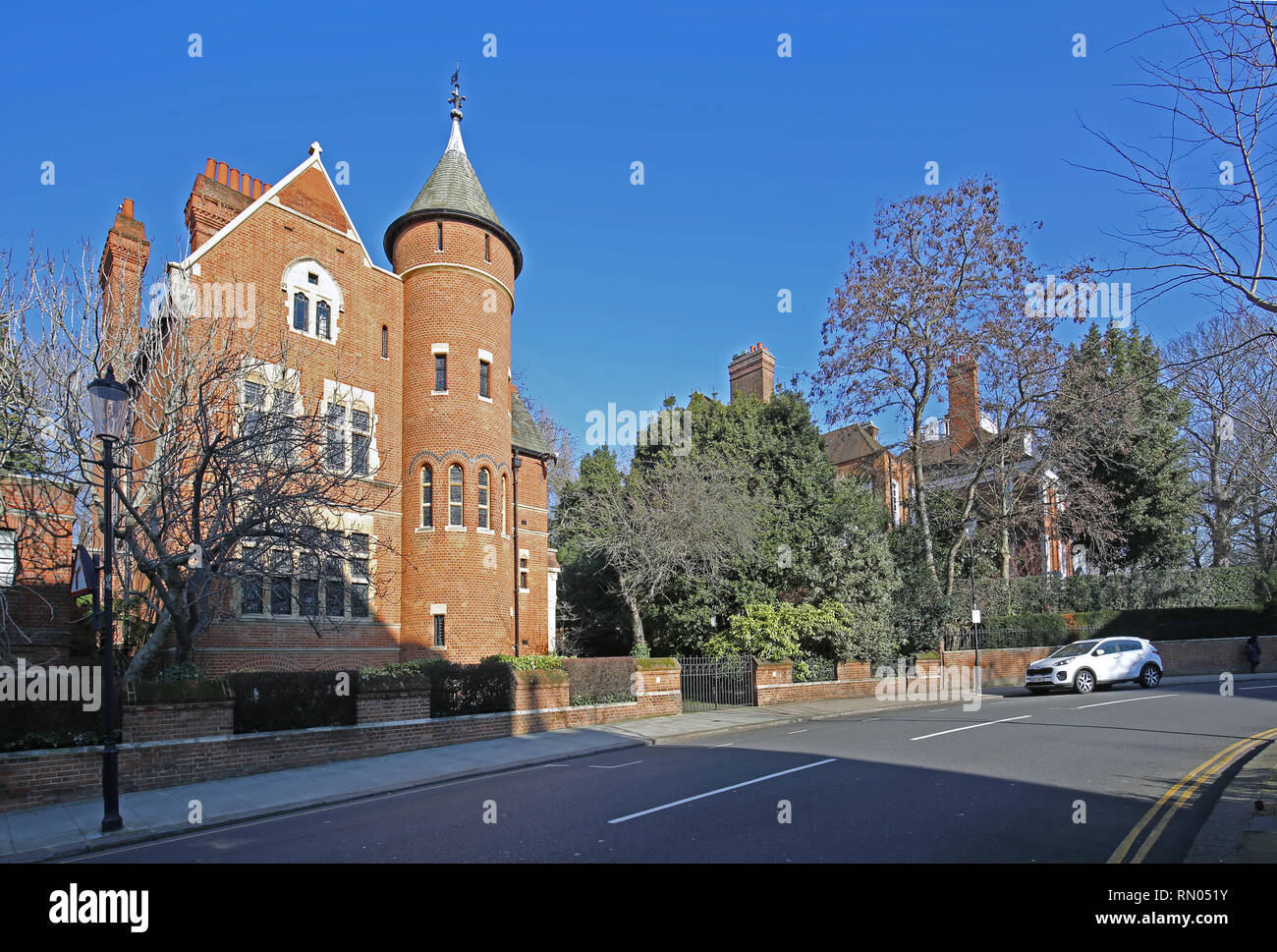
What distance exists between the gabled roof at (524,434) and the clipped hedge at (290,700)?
14.0 metres

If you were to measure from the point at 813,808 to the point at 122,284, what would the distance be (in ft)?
48.8

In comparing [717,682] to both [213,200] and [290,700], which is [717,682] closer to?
[290,700]

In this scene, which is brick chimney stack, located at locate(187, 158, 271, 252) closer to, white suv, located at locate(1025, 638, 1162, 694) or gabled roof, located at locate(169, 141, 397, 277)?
gabled roof, located at locate(169, 141, 397, 277)

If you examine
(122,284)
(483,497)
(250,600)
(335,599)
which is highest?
(122,284)

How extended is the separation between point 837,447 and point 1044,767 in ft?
171

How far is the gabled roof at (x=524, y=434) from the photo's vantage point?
2846cm

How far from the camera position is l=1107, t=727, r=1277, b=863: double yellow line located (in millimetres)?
6547

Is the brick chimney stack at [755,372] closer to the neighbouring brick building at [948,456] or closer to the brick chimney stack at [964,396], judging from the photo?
the neighbouring brick building at [948,456]

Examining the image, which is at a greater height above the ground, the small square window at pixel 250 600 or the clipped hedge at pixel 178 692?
the small square window at pixel 250 600

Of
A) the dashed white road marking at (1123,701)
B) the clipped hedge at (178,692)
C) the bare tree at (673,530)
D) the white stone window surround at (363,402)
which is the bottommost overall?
the dashed white road marking at (1123,701)

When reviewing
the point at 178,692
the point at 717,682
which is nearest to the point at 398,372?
the point at 178,692

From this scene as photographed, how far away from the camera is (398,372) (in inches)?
942
